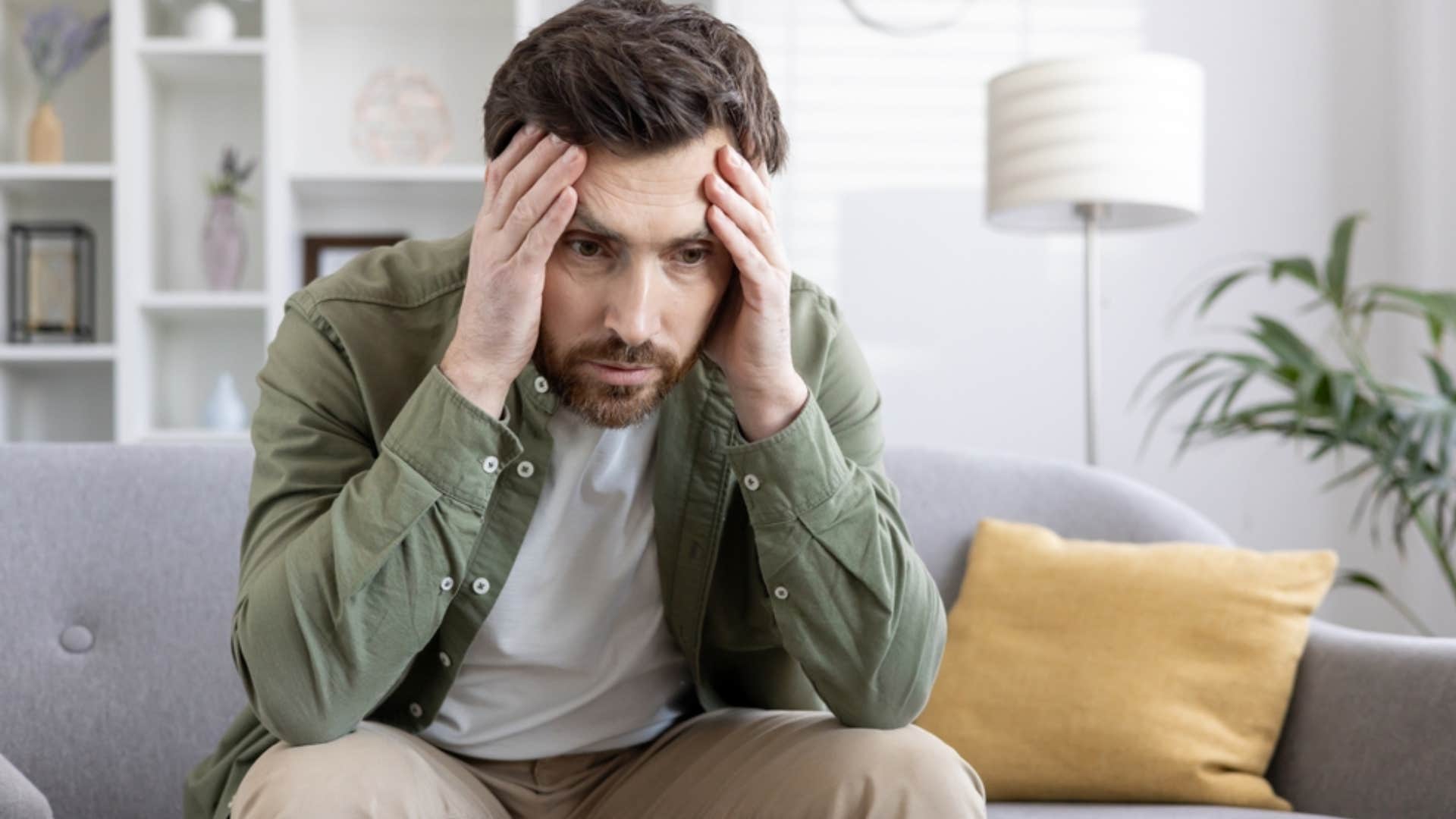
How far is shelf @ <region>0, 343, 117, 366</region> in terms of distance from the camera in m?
3.24

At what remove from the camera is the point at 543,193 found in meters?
1.16

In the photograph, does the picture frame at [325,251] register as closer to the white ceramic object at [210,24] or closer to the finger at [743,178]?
the white ceramic object at [210,24]

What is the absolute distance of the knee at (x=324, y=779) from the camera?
3.43 feet

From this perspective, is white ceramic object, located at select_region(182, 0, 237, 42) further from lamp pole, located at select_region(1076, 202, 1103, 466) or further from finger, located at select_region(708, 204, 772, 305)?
finger, located at select_region(708, 204, 772, 305)

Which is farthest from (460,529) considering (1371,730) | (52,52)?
(52,52)

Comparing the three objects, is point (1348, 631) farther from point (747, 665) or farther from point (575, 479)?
point (575, 479)

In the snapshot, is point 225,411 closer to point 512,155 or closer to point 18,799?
point 18,799

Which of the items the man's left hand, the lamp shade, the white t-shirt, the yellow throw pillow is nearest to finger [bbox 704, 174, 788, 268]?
the man's left hand

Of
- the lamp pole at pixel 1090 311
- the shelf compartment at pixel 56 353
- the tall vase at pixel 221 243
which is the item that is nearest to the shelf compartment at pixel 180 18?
the tall vase at pixel 221 243

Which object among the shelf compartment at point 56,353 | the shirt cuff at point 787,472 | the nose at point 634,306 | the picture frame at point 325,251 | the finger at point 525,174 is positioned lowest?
the shirt cuff at point 787,472

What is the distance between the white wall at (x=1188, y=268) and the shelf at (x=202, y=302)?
4.42 ft

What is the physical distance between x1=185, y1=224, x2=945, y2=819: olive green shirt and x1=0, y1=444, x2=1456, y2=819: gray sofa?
36 centimetres

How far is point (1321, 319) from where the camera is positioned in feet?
11.0

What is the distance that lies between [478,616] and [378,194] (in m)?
2.36
